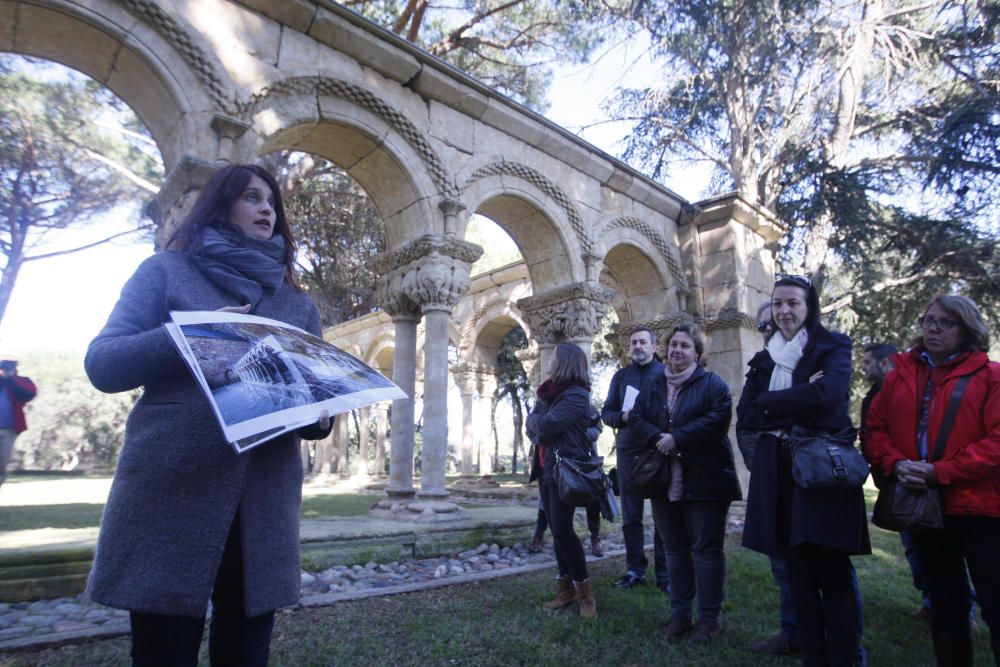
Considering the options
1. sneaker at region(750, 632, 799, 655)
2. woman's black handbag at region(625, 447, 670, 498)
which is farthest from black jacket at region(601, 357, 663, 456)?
sneaker at region(750, 632, 799, 655)

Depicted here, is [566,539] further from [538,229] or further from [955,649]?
[538,229]

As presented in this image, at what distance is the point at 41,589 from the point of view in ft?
11.7

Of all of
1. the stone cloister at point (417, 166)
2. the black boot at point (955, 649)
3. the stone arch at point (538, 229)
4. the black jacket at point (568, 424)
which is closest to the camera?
the black boot at point (955, 649)

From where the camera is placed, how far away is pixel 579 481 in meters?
3.47

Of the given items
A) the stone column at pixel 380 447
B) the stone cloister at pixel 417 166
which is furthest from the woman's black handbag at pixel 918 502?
the stone column at pixel 380 447

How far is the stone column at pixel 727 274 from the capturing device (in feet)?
28.4

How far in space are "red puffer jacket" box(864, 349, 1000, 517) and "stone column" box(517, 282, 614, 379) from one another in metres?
4.69

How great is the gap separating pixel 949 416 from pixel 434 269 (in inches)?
178

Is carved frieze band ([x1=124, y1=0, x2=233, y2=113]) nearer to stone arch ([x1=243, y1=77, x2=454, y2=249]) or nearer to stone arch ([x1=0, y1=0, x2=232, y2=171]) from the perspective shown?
stone arch ([x1=0, y1=0, x2=232, y2=171])

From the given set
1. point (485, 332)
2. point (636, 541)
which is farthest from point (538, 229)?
point (485, 332)

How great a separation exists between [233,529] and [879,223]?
38.0ft

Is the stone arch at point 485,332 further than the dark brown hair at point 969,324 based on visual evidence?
Yes

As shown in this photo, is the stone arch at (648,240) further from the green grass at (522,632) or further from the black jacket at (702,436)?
the green grass at (522,632)

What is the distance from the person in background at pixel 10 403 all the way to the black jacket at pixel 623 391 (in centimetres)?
571
